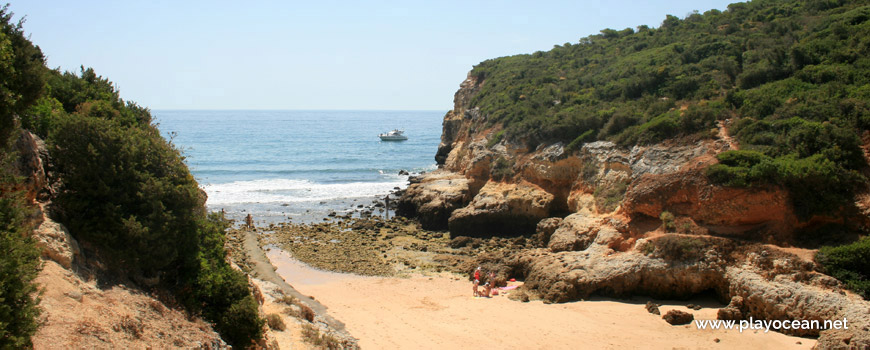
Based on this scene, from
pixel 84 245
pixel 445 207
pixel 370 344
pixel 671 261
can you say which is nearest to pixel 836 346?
pixel 671 261

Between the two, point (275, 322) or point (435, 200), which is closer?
point (275, 322)

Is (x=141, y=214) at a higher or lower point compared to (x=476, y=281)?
higher

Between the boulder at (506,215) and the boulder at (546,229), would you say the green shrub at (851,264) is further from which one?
the boulder at (506,215)

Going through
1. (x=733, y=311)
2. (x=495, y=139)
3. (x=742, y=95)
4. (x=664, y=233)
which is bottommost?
(x=733, y=311)

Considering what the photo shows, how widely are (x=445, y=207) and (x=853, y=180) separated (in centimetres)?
1873

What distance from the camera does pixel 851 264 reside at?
14.7 meters

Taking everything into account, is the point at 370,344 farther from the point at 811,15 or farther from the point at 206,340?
the point at 811,15

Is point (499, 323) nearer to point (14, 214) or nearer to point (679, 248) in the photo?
point (679, 248)

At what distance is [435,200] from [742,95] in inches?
649

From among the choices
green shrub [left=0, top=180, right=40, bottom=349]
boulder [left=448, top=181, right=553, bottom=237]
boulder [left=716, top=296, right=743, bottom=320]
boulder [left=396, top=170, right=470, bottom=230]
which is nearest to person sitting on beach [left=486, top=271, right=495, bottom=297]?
boulder [left=716, top=296, right=743, bottom=320]

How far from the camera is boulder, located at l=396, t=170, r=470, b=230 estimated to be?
3038cm

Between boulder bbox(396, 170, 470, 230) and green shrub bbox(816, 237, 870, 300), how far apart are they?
18.4 meters

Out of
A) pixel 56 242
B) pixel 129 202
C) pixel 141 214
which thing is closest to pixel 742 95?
pixel 141 214

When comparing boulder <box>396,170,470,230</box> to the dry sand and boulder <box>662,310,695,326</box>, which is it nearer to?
the dry sand
